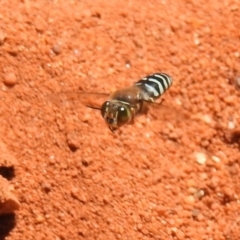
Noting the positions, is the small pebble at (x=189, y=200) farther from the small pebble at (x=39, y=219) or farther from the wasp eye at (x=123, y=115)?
the small pebble at (x=39, y=219)

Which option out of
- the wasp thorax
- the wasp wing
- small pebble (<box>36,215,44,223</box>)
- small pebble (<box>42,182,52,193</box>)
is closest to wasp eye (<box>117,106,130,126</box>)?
the wasp thorax

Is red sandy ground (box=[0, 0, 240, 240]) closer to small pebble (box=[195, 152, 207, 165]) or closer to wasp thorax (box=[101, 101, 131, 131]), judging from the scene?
small pebble (box=[195, 152, 207, 165])

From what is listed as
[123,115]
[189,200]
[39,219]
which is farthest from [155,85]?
[39,219]

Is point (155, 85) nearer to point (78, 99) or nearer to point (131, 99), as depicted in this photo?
point (131, 99)

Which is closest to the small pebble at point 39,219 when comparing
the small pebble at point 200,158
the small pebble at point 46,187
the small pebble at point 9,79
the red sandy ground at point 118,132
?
the red sandy ground at point 118,132

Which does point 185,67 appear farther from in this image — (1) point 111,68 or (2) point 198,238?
(2) point 198,238

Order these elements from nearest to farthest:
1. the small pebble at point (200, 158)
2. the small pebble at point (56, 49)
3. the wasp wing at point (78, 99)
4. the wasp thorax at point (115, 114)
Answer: the wasp thorax at point (115, 114) < the wasp wing at point (78, 99) < the small pebble at point (200, 158) < the small pebble at point (56, 49)
